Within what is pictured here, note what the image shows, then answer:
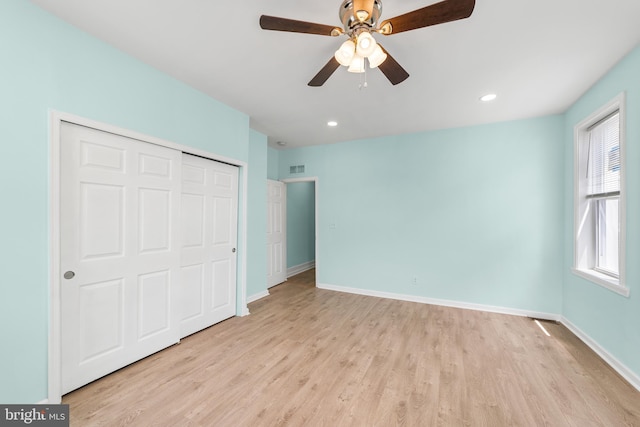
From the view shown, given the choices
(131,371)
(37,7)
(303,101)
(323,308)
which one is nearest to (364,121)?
(303,101)

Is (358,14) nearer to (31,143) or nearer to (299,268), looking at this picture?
(31,143)

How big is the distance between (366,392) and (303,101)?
303 centimetres

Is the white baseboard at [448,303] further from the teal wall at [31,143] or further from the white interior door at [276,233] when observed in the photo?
the teal wall at [31,143]

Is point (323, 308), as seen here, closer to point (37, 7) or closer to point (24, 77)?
point (24, 77)

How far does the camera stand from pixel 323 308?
151 inches

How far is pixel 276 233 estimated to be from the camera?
202 inches

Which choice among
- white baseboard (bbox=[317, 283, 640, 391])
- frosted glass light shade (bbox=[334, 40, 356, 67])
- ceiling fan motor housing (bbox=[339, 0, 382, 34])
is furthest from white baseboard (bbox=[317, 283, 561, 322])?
ceiling fan motor housing (bbox=[339, 0, 382, 34])

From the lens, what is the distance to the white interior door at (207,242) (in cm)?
288

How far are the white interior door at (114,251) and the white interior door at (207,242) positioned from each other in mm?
201

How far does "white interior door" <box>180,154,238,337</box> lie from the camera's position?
2.88 metres

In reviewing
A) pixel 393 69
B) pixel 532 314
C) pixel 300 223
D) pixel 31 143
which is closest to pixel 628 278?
pixel 532 314

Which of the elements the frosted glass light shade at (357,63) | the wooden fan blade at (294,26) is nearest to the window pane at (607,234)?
the frosted glass light shade at (357,63)

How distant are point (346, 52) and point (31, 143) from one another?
2185 millimetres

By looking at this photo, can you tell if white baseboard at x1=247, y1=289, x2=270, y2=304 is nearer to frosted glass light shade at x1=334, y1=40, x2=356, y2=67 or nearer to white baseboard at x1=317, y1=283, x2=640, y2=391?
white baseboard at x1=317, y1=283, x2=640, y2=391
